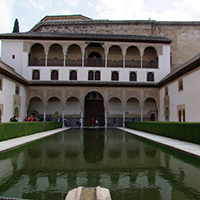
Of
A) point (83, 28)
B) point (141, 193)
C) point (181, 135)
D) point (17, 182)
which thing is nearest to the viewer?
point (141, 193)

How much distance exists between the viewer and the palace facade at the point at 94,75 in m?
18.6

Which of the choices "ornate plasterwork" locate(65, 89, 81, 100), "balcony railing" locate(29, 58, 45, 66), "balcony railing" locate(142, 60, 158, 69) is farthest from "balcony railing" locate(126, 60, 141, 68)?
"balcony railing" locate(29, 58, 45, 66)

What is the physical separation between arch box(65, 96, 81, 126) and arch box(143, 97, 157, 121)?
7362 millimetres

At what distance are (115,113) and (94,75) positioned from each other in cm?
493

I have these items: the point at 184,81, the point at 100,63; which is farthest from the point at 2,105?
the point at 184,81

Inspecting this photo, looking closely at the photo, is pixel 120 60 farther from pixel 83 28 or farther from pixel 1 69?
pixel 1 69

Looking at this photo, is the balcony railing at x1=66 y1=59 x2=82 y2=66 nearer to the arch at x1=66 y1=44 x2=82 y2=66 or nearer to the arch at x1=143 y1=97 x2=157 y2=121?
the arch at x1=66 y1=44 x2=82 y2=66

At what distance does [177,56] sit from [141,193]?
24182mm

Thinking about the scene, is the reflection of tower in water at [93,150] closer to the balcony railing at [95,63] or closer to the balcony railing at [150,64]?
the balcony railing at [95,63]

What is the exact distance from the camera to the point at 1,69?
13977mm

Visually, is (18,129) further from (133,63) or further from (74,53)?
(133,63)

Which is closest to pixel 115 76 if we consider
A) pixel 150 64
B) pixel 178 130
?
pixel 150 64

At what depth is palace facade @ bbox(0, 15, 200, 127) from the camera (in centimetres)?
1859

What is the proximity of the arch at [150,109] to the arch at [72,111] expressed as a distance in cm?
736
